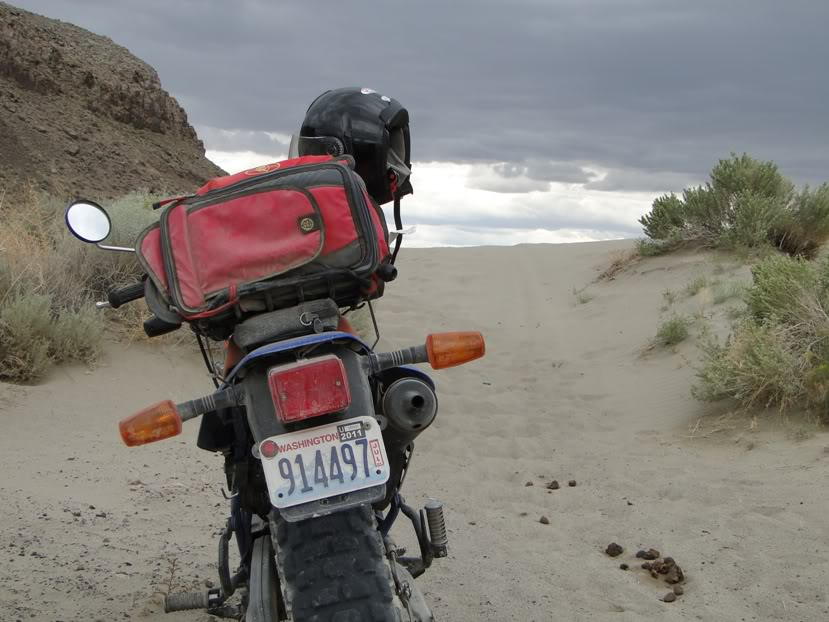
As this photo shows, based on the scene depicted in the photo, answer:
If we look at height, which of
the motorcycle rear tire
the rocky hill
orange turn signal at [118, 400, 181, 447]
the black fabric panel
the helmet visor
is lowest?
the motorcycle rear tire

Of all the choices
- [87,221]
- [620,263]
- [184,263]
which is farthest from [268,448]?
[620,263]

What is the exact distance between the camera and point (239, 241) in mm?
2586

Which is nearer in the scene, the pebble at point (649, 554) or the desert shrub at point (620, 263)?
the pebble at point (649, 554)

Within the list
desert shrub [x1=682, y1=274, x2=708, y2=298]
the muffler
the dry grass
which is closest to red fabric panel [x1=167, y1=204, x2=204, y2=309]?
the muffler

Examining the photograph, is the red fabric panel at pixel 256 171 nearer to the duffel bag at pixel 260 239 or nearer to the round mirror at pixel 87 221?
the duffel bag at pixel 260 239

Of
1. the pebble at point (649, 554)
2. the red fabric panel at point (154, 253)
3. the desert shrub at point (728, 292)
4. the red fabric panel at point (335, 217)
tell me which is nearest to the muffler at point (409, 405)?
the red fabric panel at point (335, 217)

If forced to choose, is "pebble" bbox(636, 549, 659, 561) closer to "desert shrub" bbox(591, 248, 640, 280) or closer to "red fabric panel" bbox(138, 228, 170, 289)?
"red fabric panel" bbox(138, 228, 170, 289)

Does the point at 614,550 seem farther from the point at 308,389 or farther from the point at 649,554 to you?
the point at 308,389

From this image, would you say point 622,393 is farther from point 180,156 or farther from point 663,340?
point 180,156

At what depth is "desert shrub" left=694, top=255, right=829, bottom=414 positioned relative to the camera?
6059 millimetres

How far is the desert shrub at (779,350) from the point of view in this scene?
6.06m

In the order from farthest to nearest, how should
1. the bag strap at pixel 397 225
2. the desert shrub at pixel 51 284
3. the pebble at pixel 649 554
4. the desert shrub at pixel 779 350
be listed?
1. the desert shrub at pixel 51 284
2. the desert shrub at pixel 779 350
3. the pebble at pixel 649 554
4. the bag strap at pixel 397 225

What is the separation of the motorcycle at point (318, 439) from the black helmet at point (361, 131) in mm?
1010

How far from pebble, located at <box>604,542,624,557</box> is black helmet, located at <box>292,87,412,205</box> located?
6.83 ft
